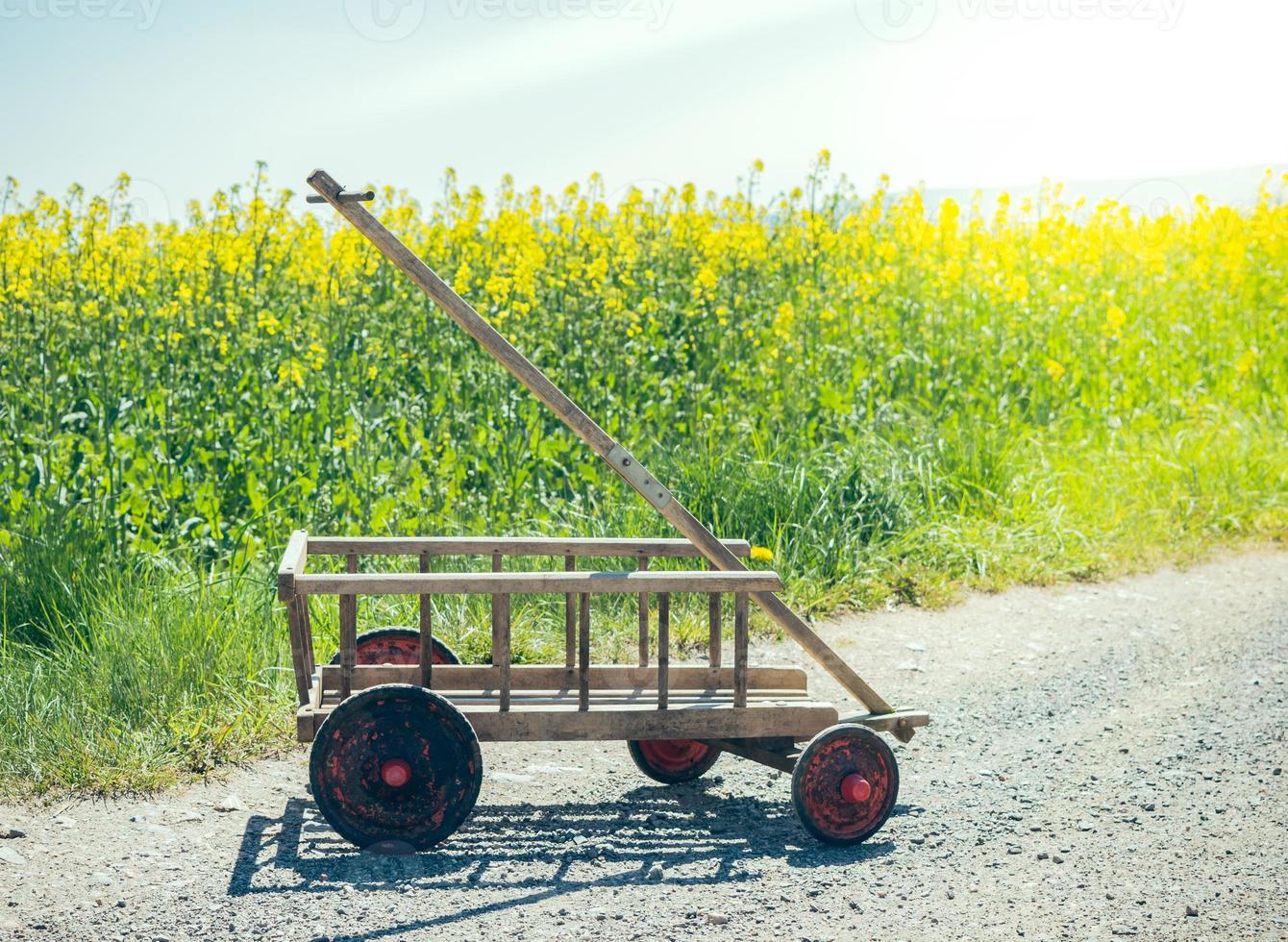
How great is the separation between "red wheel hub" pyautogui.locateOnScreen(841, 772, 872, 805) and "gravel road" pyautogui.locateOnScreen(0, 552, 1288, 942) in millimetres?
163

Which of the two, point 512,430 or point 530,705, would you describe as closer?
point 530,705

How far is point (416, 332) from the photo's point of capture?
23.9 ft

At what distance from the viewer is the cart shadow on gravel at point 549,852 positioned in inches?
139

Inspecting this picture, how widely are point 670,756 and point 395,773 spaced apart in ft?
3.52

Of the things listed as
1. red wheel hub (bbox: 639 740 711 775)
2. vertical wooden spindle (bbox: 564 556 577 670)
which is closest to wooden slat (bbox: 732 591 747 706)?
red wheel hub (bbox: 639 740 711 775)

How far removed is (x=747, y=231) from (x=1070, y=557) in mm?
2753

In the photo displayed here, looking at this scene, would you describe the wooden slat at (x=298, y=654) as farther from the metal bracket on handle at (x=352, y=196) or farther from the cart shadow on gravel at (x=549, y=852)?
Answer: the metal bracket on handle at (x=352, y=196)

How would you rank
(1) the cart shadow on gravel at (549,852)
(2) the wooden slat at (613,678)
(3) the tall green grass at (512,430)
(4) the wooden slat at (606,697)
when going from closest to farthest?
1. (1) the cart shadow on gravel at (549,852)
2. (4) the wooden slat at (606,697)
3. (2) the wooden slat at (613,678)
4. (3) the tall green grass at (512,430)

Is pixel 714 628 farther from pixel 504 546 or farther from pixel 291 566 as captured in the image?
pixel 291 566

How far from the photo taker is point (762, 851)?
12.5 feet

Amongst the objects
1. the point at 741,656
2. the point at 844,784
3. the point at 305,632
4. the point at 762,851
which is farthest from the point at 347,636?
the point at 844,784

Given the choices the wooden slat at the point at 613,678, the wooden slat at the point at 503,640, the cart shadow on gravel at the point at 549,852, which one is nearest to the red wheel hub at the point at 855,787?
the cart shadow on gravel at the point at 549,852

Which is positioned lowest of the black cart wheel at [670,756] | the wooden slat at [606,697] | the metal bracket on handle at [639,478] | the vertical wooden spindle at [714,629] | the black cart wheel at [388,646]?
the black cart wheel at [670,756]

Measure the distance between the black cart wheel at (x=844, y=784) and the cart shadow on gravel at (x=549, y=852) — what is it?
0.24ft
